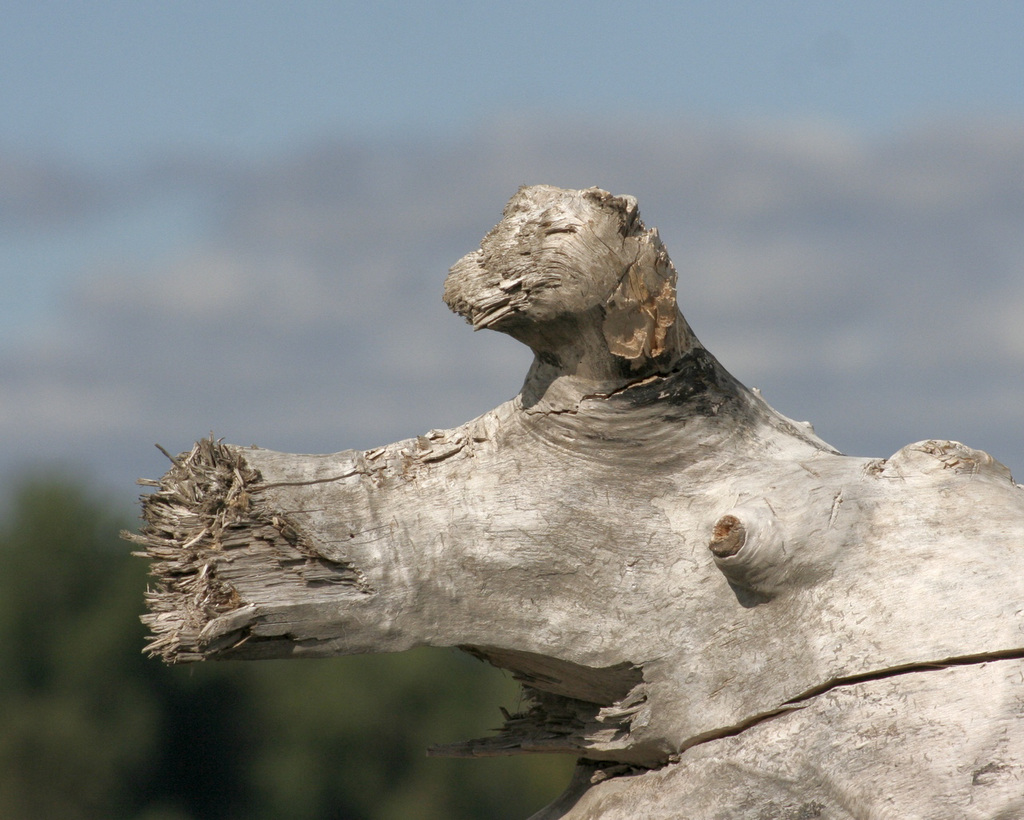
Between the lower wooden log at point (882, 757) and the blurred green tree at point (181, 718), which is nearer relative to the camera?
the lower wooden log at point (882, 757)

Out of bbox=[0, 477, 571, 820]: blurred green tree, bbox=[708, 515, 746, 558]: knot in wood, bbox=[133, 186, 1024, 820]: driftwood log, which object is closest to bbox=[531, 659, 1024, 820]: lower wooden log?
bbox=[133, 186, 1024, 820]: driftwood log

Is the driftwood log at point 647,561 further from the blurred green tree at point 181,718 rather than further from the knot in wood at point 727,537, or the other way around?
the blurred green tree at point 181,718

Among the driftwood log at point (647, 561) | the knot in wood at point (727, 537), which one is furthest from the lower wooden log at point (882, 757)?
the knot in wood at point (727, 537)

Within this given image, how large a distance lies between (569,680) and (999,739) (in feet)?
5.34

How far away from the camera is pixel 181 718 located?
57156 mm

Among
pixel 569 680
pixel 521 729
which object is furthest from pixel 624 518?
pixel 521 729

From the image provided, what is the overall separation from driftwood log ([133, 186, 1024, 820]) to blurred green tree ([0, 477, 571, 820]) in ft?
148

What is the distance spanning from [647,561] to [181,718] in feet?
182

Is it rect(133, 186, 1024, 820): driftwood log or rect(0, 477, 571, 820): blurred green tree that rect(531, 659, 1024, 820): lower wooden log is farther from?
rect(0, 477, 571, 820): blurred green tree

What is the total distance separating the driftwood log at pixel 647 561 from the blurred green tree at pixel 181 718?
4503 centimetres

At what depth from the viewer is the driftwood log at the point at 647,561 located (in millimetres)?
4836

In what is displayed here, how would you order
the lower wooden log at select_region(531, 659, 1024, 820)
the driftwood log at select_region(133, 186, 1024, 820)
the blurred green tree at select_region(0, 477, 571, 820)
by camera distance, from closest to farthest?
the lower wooden log at select_region(531, 659, 1024, 820) → the driftwood log at select_region(133, 186, 1024, 820) → the blurred green tree at select_region(0, 477, 571, 820)

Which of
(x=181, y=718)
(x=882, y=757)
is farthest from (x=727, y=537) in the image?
(x=181, y=718)

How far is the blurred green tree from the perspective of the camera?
2101 inches
